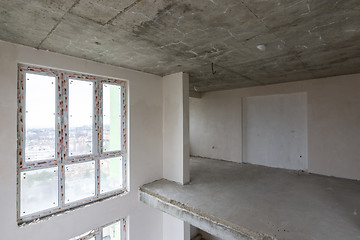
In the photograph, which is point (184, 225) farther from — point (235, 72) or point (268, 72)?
point (268, 72)

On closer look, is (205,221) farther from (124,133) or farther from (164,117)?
(164,117)

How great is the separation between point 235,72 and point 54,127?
3.87 metres

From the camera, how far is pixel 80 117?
3605mm

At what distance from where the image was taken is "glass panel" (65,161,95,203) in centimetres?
343

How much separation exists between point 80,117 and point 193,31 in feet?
8.56

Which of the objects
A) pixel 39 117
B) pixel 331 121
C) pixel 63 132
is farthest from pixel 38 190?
pixel 331 121

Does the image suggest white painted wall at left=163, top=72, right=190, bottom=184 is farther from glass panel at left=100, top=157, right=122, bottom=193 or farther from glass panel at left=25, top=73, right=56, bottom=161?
glass panel at left=25, top=73, right=56, bottom=161

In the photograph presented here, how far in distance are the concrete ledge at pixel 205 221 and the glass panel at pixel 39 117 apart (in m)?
2.13

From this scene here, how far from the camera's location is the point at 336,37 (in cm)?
260

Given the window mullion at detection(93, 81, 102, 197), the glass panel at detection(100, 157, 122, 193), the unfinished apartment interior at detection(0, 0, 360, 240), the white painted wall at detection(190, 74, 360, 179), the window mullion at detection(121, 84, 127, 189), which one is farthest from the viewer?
the white painted wall at detection(190, 74, 360, 179)

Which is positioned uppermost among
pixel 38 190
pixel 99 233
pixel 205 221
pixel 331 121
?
pixel 331 121

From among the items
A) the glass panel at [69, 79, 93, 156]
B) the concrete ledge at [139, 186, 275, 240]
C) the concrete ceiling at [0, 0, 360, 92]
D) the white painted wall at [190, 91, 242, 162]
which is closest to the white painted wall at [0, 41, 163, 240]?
the concrete ceiling at [0, 0, 360, 92]

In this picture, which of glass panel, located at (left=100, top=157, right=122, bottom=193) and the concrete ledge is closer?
the concrete ledge

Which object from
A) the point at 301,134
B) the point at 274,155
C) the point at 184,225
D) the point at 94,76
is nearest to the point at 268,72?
the point at 301,134
